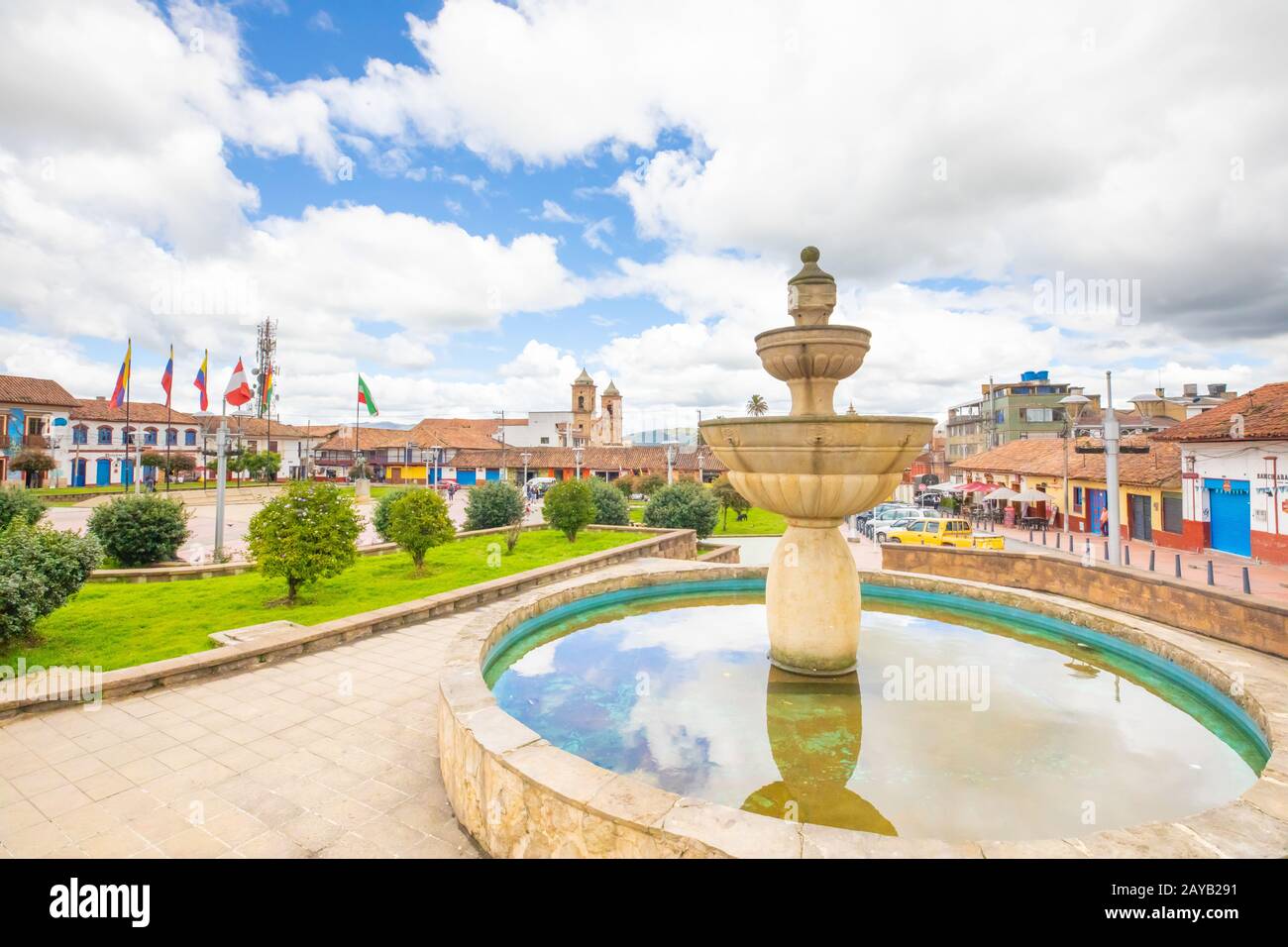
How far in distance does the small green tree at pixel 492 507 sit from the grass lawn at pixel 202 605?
5.09m

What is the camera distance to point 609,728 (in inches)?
183

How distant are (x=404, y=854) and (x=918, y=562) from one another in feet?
37.8

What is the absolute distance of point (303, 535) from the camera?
923 cm

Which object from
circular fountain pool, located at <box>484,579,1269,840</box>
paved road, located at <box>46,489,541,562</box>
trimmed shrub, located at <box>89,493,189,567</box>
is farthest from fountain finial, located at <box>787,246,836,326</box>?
trimmed shrub, located at <box>89,493,189,567</box>

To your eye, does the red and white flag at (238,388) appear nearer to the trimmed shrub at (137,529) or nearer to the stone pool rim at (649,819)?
the trimmed shrub at (137,529)

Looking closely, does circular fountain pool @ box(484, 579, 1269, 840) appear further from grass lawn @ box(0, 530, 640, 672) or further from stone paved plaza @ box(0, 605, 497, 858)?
grass lawn @ box(0, 530, 640, 672)

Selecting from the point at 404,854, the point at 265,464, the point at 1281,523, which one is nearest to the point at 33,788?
the point at 404,854

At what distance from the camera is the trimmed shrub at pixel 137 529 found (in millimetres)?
12750

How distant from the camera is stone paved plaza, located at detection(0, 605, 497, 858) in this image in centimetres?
347

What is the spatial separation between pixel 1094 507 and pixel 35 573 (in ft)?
97.0

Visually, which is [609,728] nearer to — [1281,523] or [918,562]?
[918,562]
